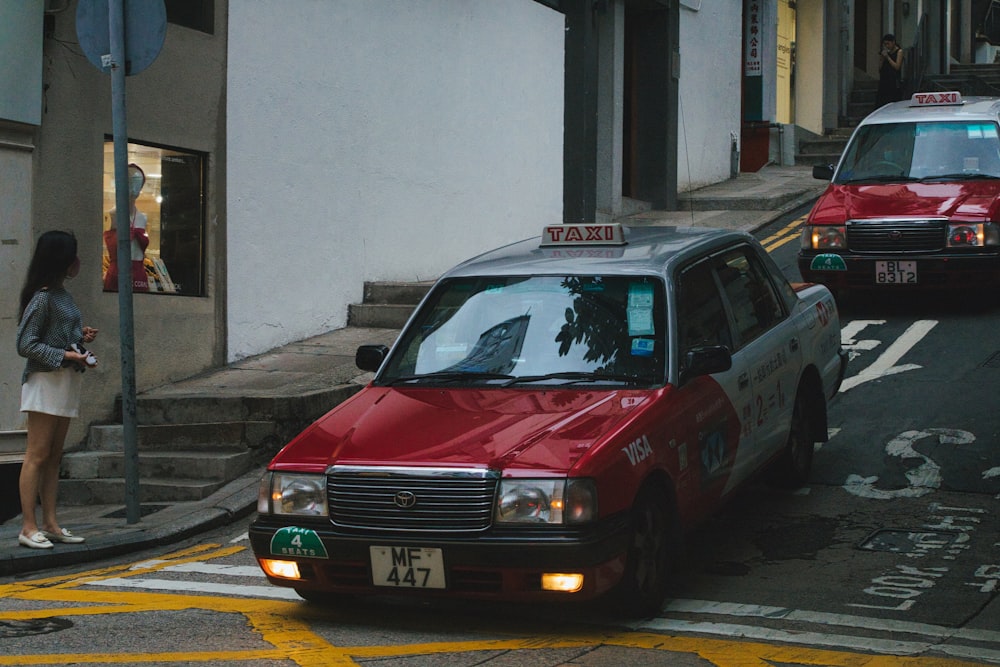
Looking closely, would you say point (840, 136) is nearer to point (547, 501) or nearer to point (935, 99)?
point (935, 99)

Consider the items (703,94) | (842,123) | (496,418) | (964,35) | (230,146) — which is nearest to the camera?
(496,418)

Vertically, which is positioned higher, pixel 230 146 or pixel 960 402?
pixel 230 146

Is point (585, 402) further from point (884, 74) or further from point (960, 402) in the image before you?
point (884, 74)

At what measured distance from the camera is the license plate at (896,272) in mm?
13430

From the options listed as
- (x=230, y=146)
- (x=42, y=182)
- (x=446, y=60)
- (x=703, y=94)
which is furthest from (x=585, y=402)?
(x=703, y=94)

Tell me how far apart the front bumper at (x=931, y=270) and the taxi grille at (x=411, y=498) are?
8577 millimetres

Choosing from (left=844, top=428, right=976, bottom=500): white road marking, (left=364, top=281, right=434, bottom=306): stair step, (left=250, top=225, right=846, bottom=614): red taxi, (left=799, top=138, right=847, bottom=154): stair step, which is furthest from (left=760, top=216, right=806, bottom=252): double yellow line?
(left=250, top=225, right=846, bottom=614): red taxi

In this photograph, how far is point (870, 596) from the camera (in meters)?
6.74

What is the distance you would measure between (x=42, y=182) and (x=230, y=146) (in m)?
2.20

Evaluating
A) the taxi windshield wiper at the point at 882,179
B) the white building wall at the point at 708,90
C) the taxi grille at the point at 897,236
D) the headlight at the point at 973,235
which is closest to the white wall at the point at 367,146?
the taxi windshield wiper at the point at 882,179

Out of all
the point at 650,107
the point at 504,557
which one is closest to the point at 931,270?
the point at 504,557

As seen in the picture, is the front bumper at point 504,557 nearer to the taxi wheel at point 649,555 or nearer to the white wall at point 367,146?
the taxi wheel at point 649,555

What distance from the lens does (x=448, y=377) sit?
7.06m

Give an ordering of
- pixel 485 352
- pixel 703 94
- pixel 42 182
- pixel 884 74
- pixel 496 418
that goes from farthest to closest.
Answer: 1. pixel 884 74
2. pixel 703 94
3. pixel 42 182
4. pixel 485 352
5. pixel 496 418
